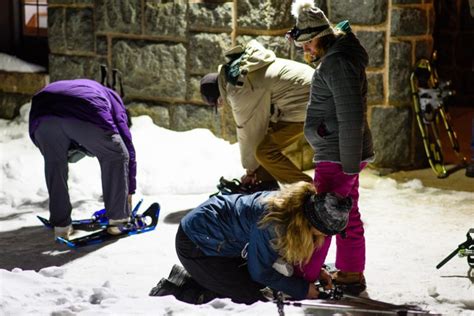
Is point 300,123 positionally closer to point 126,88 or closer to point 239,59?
point 239,59

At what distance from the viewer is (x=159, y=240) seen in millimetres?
6160

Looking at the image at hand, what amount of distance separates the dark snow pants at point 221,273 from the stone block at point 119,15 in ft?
13.4

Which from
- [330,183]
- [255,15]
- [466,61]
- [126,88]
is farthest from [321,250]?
[466,61]

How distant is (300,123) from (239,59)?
0.65 metres

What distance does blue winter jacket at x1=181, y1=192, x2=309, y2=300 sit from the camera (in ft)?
14.0

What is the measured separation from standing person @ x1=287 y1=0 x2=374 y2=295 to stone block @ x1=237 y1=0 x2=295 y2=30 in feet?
8.87

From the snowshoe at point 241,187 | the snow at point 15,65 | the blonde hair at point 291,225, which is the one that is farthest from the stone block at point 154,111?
the blonde hair at point 291,225

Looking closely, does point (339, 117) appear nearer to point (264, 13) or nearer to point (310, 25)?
point (310, 25)

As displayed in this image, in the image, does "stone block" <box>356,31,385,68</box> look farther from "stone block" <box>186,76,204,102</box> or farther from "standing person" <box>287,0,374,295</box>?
"standing person" <box>287,0,374,295</box>

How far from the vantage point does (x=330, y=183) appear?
4.82 meters

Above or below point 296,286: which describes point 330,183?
above

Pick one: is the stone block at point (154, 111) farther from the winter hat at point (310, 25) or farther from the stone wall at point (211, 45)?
the winter hat at point (310, 25)

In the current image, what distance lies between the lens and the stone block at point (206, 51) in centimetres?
796

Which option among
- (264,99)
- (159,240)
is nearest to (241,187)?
(264,99)
